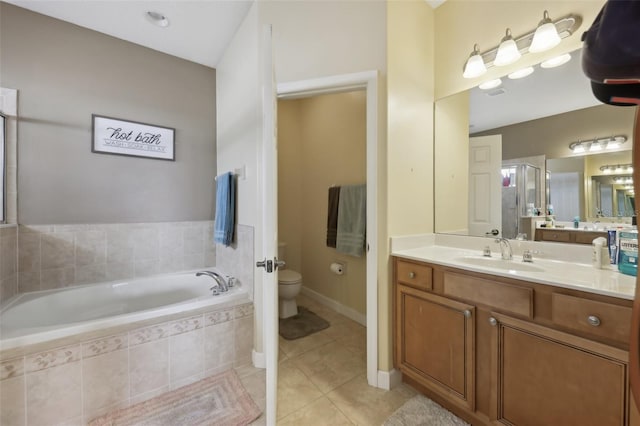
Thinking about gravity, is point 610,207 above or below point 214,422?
above

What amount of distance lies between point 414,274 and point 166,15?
2696 mm

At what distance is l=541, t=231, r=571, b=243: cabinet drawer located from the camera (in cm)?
135

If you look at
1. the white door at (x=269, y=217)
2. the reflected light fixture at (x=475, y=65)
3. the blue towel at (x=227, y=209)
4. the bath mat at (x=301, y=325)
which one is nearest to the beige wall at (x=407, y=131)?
the reflected light fixture at (x=475, y=65)

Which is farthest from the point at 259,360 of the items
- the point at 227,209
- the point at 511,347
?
the point at 511,347

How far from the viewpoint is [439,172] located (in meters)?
1.84

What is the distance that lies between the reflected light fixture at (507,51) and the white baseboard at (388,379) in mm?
2060

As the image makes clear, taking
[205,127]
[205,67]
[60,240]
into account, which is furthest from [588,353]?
[205,67]

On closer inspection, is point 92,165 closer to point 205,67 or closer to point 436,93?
point 205,67

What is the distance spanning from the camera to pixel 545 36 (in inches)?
51.2

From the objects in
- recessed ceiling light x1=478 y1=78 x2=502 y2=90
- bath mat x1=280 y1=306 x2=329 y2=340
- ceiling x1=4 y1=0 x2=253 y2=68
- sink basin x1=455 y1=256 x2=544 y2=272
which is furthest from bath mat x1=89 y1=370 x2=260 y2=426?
ceiling x1=4 y1=0 x2=253 y2=68

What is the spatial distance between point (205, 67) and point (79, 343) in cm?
261

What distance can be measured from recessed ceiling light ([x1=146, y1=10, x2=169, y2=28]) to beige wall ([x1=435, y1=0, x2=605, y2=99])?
217 centimetres

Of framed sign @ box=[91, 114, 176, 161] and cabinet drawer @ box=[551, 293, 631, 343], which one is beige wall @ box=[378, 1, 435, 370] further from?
framed sign @ box=[91, 114, 176, 161]

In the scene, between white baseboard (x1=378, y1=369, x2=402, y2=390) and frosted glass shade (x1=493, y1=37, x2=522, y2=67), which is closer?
frosted glass shade (x1=493, y1=37, x2=522, y2=67)
